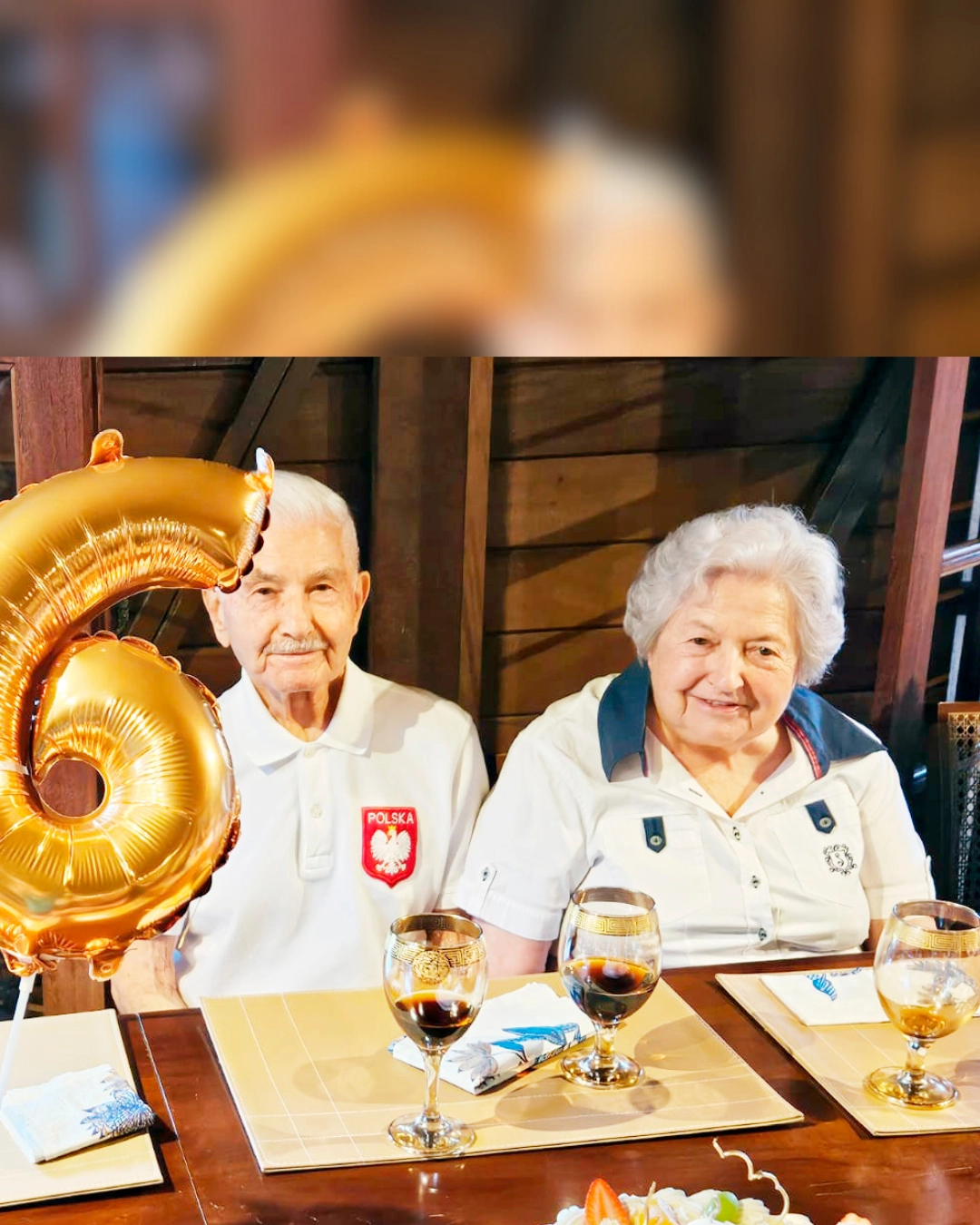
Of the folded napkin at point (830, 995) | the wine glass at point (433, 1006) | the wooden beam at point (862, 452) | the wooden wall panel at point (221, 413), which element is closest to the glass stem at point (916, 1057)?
the folded napkin at point (830, 995)

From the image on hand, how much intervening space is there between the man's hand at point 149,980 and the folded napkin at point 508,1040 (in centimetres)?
56

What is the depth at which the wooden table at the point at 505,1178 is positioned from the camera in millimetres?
1100

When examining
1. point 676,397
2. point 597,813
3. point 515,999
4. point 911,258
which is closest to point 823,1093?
point 515,999

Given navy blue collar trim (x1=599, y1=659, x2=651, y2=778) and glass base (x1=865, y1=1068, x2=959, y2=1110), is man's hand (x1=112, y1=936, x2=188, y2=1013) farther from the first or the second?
glass base (x1=865, y1=1068, x2=959, y2=1110)

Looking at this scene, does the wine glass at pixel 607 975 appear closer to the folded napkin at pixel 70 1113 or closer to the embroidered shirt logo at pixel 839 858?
the folded napkin at pixel 70 1113

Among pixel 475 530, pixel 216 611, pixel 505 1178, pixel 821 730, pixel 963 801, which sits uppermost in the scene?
pixel 475 530

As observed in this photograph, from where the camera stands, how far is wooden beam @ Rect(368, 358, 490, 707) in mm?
1821

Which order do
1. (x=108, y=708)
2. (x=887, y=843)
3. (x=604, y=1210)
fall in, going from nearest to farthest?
(x=108, y=708), (x=604, y=1210), (x=887, y=843)

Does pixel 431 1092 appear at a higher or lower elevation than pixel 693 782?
lower

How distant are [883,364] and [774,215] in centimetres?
128

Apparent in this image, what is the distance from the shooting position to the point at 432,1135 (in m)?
1.21

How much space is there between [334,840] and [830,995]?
2.27 ft

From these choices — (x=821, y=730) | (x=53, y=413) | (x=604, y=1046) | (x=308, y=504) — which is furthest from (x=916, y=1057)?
(x=53, y=413)

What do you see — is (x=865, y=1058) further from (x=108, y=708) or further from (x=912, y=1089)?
(x=108, y=708)
